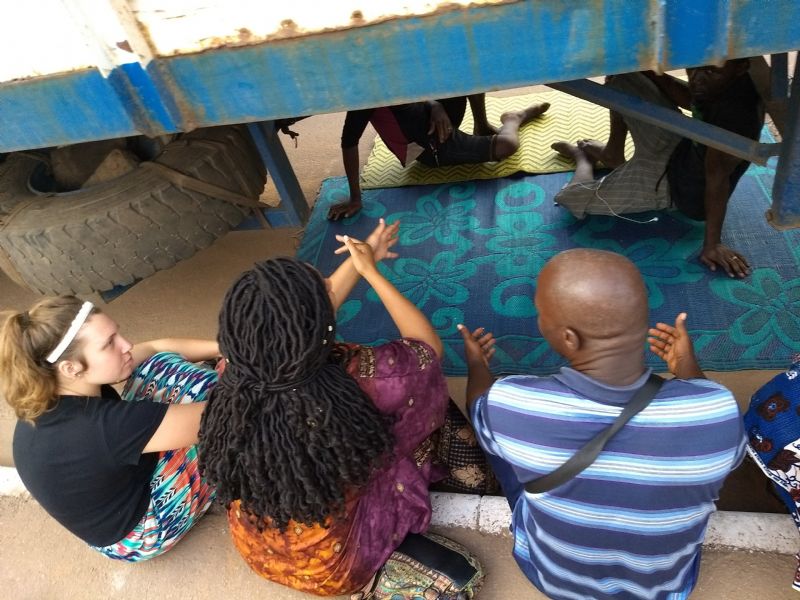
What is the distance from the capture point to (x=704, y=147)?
2.58 metres

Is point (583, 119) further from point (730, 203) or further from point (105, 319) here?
point (105, 319)

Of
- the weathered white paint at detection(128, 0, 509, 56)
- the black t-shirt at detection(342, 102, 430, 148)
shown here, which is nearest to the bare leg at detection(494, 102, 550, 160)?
the black t-shirt at detection(342, 102, 430, 148)

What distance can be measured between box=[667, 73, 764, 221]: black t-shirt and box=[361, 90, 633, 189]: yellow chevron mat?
74 centimetres

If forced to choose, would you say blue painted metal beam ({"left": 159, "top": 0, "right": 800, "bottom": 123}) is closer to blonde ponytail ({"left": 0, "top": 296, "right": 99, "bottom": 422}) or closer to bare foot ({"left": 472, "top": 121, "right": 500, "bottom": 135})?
blonde ponytail ({"left": 0, "top": 296, "right": 99, "bottom": 422})

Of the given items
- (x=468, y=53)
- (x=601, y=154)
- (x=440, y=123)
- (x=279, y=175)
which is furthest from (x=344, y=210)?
(x=468, y=53)

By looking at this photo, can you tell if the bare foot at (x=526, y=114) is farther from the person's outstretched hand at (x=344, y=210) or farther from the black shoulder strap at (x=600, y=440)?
the black shoulder strap at (x=600, y=440)

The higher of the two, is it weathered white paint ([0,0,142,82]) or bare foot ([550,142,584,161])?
weathered white paint ([0,0,142,82])

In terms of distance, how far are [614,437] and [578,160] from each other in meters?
2.46

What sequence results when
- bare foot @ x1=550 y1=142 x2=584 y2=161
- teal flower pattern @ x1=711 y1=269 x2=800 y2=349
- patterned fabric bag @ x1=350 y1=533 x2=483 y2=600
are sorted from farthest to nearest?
bare foot @ x1=550 y1=142 x2=584 y2=161
teal flower pattern @ x1=711 y1=269 x2=800 y2=349
patterned fabric bag @ x1=350 y1=533 x2=483 y2=600

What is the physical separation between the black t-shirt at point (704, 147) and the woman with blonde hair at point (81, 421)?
231 cm

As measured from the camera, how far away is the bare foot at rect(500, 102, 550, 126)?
3.82m

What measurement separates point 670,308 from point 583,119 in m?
1.79

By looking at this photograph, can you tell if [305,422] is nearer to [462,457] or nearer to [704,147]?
[462,457]

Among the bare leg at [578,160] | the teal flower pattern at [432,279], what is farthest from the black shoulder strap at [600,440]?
the bare leg at [578,160]
